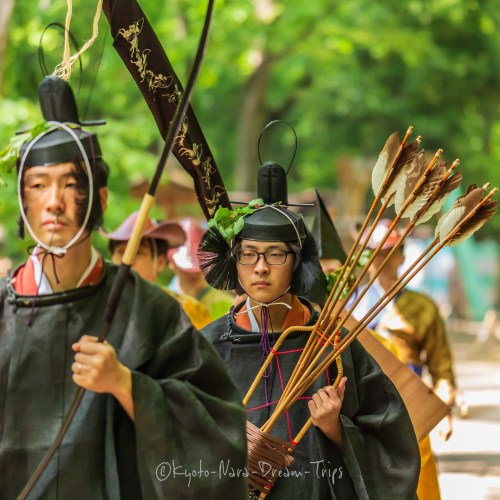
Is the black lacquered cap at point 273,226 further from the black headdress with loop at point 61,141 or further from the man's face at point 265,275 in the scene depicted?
the black headdress with loop at point 61,141

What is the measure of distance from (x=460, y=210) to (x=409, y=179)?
25 cm

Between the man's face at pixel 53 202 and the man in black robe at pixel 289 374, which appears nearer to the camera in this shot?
the man's face at pixel 53 202

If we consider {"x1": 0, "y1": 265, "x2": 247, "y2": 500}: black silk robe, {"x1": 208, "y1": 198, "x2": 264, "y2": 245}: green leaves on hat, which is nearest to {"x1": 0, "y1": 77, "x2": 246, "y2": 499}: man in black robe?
{"x1": 0, "y1": 265, "x2": 247, "y2": 500}: black silk robe

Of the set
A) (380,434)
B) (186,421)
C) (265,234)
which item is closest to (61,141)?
(186,421)

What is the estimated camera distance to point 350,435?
5.82 meters

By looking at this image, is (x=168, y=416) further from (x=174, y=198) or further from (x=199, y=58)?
(x=174, y=198)

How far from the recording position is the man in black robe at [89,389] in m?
4.34

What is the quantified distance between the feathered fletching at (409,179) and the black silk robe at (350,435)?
0.77 meters

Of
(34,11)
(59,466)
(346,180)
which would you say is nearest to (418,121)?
(346,180)

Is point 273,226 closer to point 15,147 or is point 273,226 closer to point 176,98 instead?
point 176,98

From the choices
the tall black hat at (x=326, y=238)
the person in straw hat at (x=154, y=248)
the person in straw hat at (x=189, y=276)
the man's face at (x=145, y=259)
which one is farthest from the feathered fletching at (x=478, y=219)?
the person in straw hat at (x=189, y=276)

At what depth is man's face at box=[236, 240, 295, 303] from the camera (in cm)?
602

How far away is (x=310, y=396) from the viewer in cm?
598

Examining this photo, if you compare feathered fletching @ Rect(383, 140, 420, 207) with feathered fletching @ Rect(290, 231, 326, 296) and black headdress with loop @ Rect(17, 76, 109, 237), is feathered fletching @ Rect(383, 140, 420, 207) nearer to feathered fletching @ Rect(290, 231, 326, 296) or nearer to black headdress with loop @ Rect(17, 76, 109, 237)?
feathered fletching @ Rect(290, 231, 326, 296)
